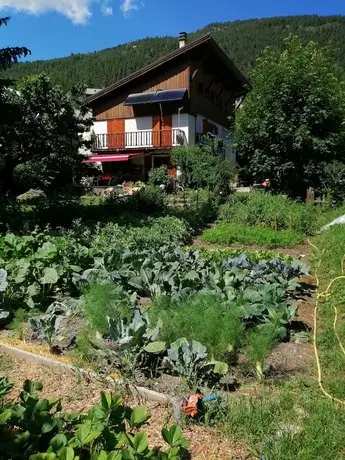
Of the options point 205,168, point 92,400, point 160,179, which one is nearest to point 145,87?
point 160,179

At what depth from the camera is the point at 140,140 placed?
101 feet

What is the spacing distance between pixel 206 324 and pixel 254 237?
712cm

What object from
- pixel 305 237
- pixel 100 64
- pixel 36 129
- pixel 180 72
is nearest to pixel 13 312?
pixel 305 237

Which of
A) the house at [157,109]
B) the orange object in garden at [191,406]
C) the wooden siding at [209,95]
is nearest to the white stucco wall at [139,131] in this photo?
the house at [157,109]

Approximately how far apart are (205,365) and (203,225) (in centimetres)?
1020

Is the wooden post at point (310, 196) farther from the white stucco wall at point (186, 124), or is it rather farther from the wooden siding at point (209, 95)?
the wooden siding at point (209, 95)

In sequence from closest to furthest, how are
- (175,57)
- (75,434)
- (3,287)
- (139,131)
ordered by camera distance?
(75,434)
(3,287)
(175,57)
(139,131)

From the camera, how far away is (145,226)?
1141cm

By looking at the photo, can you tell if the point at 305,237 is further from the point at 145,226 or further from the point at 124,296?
the point at 124,296

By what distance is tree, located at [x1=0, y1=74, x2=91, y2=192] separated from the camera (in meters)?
16.9

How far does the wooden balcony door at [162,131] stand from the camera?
29.4m

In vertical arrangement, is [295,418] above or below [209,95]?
below

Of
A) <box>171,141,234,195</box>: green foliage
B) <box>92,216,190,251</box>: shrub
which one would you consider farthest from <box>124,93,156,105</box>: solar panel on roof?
<box>92,216,190,251</box>: shrub

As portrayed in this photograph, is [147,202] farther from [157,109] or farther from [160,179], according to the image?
[157,109]
